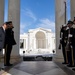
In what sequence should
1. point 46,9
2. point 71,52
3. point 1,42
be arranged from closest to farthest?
point 1,42 < point 71,52 < point 46,9

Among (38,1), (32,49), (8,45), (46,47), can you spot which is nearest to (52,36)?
(46,47)

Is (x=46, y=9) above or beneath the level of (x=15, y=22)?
above

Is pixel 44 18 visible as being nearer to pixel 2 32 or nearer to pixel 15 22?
pixel 15 22

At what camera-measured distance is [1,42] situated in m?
7.04

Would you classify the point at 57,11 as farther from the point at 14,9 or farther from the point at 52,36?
the point at 52,36

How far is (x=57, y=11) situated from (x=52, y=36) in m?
47.2

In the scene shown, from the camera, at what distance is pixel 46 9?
66812mm

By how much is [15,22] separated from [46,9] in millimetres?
54046

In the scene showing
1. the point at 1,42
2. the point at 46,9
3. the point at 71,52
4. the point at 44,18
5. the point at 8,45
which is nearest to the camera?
the point at 1,42

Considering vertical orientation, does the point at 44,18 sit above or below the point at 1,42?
above

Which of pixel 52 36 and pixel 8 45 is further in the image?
pixel 52 36

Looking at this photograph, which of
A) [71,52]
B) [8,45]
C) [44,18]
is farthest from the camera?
[44,18]

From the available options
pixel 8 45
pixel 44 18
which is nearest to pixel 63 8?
pixel 8 45

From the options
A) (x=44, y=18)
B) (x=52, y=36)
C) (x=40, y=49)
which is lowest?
(x=40, y=49)
